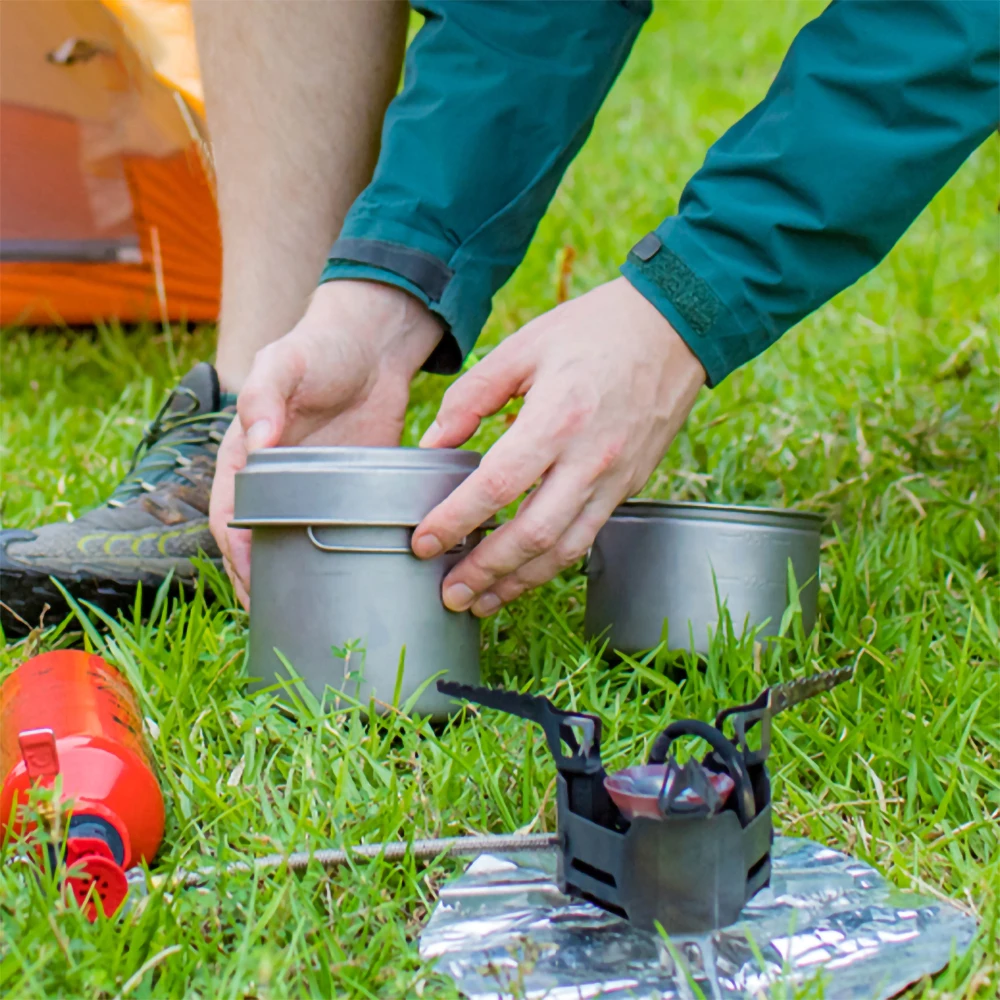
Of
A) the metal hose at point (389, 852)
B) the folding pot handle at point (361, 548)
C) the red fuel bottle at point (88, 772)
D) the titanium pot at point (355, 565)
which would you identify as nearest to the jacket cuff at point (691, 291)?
the titanium pot at point (355, 565)

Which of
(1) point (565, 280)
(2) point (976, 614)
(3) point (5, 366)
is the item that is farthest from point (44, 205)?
(2) point (976, 614)

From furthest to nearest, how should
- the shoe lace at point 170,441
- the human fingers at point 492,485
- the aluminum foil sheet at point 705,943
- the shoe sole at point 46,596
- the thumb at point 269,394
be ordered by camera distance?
the shoe lace at point 170,441 → the shoe sole at point 46,596 → the thumb at point 269,394 → the human fingers at point 492,485 → the aluminum foil sheet at point 705,943

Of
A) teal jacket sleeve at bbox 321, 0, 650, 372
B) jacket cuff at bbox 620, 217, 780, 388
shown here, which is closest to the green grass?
jacket cuff at bbox 620, 217, 780, 388

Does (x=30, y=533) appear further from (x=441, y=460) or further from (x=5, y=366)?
(x=5, y=366)

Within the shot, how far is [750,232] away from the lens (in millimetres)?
1294

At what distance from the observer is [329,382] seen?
157cm

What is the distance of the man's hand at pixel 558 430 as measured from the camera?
127 cm

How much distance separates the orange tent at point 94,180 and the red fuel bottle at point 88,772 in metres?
1.33

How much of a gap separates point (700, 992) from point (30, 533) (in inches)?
43.8

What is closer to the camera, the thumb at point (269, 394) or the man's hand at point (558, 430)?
the man's hand at point (558, 430)

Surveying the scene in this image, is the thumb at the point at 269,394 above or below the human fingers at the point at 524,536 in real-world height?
above

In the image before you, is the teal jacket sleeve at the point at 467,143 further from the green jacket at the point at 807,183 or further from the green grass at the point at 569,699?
the green grass at the point at 569,699

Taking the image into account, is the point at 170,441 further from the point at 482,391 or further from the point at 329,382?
the point at 482,391

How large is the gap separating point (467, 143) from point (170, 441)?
66cm
